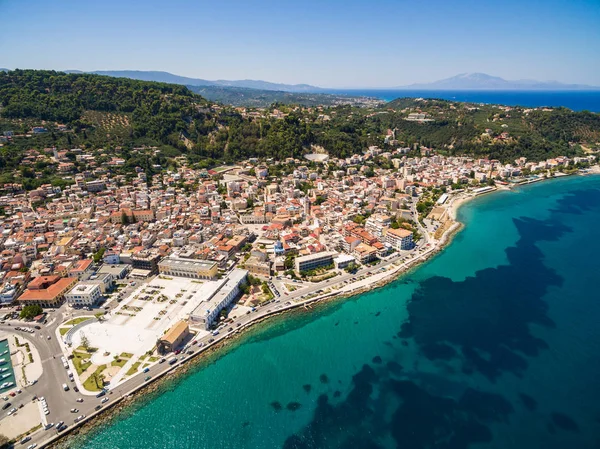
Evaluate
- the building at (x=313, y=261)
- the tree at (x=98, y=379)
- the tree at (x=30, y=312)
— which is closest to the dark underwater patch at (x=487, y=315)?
the building at (x=313, y=261)

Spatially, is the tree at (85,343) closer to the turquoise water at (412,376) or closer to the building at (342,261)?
the turquoise water at (412,376)

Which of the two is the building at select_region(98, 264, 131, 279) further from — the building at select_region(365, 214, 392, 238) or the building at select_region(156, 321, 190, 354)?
the building at select_region(365, 214, 392, 238)

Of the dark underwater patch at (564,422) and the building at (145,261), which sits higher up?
the building at (145,261)

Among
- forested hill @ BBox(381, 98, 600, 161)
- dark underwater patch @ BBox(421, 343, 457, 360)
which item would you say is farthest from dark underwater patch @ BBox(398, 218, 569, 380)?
forested hill @ BBox(381, 98, 600, 161)

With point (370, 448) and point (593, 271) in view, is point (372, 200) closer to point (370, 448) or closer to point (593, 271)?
point (593, 271)

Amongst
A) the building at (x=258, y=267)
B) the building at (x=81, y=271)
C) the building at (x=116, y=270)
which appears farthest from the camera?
the building at (x=258, y=267)

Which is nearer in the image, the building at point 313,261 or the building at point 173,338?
the building at point 173,338

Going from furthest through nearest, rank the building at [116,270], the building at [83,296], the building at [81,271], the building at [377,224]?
the building at [377,224], the building at [116,270], the building at [81,271], the building at [83,296]

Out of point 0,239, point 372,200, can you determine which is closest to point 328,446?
point 372,200
